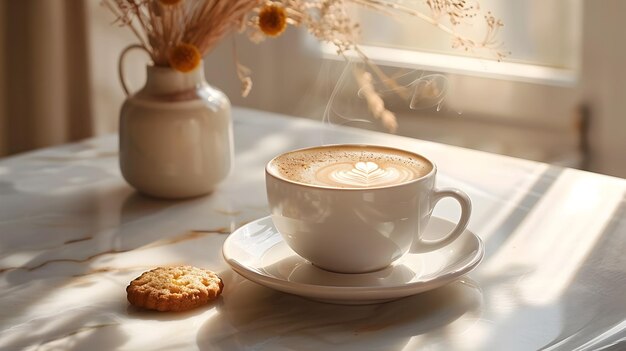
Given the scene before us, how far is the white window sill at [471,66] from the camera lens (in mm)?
1614

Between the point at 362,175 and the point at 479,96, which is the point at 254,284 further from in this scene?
the point at 479,96

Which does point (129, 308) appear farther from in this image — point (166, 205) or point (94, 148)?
point (94, 148)

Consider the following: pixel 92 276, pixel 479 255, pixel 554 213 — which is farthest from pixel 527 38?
pixel 92 276

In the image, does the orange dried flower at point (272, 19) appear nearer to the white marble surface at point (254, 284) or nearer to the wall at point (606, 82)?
the white marble surface at point (254, 284)

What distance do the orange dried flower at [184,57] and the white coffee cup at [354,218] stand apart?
26cm

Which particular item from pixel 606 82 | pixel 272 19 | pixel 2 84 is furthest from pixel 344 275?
pixel 2 84

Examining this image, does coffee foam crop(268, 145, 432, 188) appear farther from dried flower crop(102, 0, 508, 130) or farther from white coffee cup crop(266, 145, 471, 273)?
dried flower crop(102, 0, 508, 130)

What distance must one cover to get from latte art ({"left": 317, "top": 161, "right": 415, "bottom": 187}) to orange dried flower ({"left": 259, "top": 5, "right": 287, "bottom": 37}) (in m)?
0.22

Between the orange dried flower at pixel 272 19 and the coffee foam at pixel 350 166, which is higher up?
the orange dried flower at pixel 272 19

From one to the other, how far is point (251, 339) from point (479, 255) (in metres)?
0.22

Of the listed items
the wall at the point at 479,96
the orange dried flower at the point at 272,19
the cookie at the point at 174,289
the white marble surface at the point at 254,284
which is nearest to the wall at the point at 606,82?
the wall at the point at 479,96

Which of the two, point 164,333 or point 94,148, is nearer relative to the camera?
point 164,333

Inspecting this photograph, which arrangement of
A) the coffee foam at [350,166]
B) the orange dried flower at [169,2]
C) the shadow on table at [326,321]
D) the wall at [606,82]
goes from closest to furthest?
1. the shadow on table at [326,321]
2. the coffee foam at [350,166]
3. the orange dried flower at [169,2]
4. the wall at [606,82]

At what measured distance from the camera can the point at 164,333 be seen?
2.34 ft
